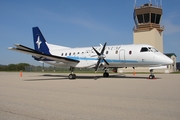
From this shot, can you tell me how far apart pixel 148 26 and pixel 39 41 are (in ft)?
89.6

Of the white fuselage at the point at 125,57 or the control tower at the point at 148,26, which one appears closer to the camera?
the white fuselage at the point at 125,57

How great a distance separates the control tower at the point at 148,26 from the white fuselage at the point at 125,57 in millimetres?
25192

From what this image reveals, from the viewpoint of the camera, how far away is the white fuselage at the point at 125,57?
57.2ft

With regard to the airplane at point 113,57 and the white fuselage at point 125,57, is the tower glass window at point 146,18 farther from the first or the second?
the white fuselage at point 125,57

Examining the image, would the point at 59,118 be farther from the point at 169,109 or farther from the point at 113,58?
the point at 113,58

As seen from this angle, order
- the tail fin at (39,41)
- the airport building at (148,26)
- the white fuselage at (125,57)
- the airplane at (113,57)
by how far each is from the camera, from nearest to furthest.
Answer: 1. the white fuselage at (125,57)
2. the airplane at (113,57)
3. the tail fin at (39,41)
4. the airport building at (148,26)

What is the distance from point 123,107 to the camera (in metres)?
6.42

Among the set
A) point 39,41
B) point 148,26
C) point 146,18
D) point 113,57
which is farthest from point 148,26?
point 113,57

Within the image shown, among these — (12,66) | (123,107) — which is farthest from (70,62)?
(12,66)

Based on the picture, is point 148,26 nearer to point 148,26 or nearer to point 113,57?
point 148,26

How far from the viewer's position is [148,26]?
43656mm

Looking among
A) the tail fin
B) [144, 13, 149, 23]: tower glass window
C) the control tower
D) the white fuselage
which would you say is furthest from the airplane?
[144, 13, 149, 23]: tower glass window

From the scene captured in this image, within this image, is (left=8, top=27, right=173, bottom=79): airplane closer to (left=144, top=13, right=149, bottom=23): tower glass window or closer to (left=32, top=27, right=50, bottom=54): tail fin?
(left=32, top=27, right=50, bottom=54): tail fin

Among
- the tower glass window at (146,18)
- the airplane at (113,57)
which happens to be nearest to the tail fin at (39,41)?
the airplane at (113,57)
